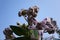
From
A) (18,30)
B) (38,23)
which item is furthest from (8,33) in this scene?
(38,23)

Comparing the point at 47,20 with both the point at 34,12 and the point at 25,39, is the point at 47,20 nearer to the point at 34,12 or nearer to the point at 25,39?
the point at 34,12

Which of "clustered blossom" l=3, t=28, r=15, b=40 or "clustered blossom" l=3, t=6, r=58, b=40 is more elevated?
"clustered blossom" l=3, t=6, r=58, b=40

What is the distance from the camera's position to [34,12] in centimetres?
162

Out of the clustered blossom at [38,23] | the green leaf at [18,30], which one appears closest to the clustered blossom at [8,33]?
the green leaf at [18,30]

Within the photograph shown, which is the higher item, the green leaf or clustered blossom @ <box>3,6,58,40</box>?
clustered blossom @ <box>3,6,58,40</box>

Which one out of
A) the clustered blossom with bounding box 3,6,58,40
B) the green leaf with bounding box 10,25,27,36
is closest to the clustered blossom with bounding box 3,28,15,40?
the green leaf with bounding box 10,25,27,36

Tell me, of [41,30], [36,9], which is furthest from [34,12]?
[41,30]

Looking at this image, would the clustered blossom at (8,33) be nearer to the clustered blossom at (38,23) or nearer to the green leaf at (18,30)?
the green leaf at (18,30)

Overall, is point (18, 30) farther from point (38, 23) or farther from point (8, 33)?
point (38, 23)

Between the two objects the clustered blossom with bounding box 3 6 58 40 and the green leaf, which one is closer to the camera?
the clustered blossom with bounding box 3 6 58 40

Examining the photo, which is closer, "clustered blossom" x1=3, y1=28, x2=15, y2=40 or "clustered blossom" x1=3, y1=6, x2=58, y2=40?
"clustered blossom" x1=3, y1=6, x2=58, y2=40

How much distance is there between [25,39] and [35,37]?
0.43 feet

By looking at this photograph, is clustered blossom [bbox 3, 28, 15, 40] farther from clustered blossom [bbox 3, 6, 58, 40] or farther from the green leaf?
clustered blossom [bbox 3, 6, 58, 40]

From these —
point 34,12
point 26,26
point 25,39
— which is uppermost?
point 34,12
